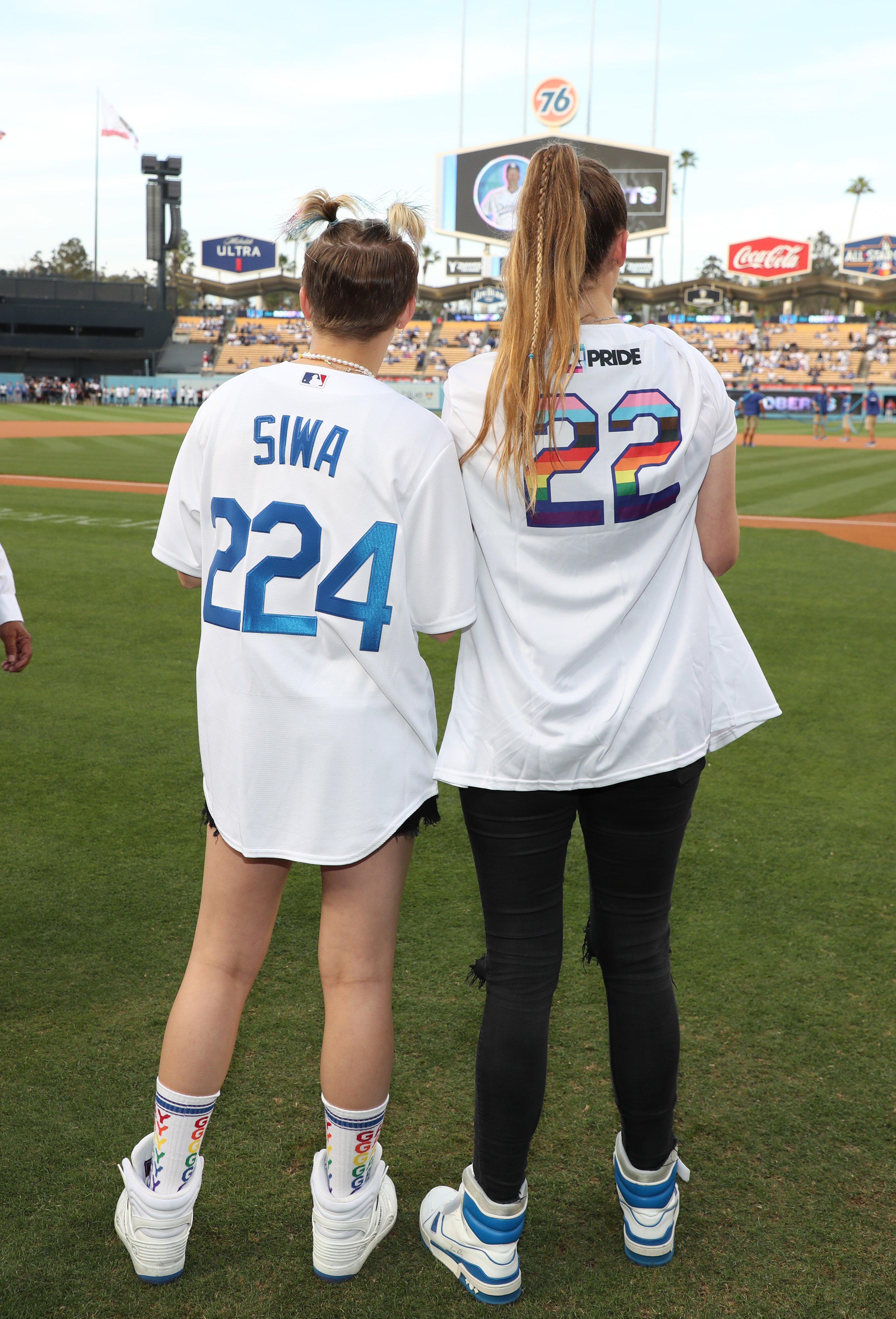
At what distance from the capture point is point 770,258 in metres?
75.6

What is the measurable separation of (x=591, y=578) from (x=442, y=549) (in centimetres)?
29

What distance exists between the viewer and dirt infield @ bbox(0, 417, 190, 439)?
2998cm

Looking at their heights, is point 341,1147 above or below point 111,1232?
above

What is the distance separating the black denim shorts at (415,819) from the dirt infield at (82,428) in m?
26.7

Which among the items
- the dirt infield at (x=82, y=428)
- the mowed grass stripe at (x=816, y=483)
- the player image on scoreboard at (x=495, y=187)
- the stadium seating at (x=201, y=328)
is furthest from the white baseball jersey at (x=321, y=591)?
the stadium seating at (x=201, y=328)

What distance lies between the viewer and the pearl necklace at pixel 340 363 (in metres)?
1.98

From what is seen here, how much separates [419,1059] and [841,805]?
8.48ft

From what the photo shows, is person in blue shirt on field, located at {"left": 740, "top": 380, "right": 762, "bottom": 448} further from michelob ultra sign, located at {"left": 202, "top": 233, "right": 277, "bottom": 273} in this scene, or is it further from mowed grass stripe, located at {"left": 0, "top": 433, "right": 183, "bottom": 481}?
michelob ultra sign, located at {"left": 202, "top": 233, "right": 277, "bottom": 273}

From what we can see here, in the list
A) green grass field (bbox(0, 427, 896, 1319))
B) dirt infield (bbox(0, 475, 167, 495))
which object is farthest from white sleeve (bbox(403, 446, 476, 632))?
dirt infield (bbox(0, 475, 167, 495))

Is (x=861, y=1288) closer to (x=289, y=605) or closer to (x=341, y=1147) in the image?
(x=341, y=1147)

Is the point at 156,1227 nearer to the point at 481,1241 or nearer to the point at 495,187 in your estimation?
the point at 481,1241

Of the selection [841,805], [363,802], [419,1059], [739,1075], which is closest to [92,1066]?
[419,1059]

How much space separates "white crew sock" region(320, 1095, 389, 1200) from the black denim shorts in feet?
1.79

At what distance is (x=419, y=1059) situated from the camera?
111 inches
